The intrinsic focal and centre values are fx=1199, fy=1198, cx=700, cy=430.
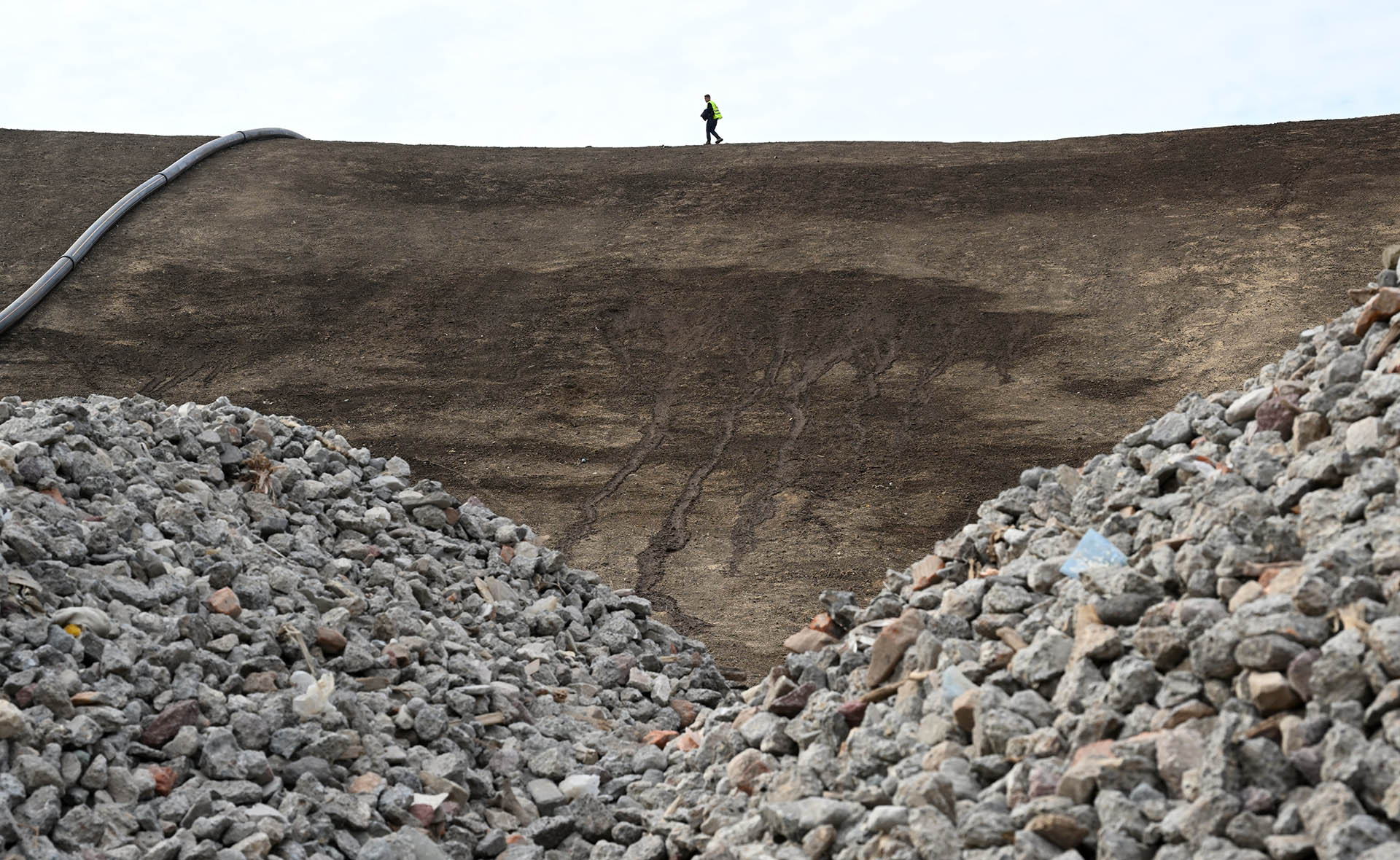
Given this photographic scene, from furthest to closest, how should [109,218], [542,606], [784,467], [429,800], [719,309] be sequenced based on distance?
[109,218] < [719,309] < [784,467] < [542,606] < [429,800]

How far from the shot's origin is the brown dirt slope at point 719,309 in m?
13.5

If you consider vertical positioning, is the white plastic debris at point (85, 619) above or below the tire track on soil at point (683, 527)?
above

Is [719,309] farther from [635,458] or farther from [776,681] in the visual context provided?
[776,681]

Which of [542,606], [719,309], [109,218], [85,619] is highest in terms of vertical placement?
[109,218]

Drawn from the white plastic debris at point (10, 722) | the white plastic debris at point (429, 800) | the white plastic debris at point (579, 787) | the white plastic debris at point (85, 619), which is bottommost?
the white plastic debris at point (579, 787)

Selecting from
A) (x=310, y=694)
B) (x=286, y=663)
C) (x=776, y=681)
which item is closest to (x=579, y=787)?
(x=776, y=681)

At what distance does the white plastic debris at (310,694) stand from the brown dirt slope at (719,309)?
4243mm

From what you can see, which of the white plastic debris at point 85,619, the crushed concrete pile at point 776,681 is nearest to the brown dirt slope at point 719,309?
the crushed concrete pile at point 776,681

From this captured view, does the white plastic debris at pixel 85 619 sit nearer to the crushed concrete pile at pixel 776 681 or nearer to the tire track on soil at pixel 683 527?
the crushed concrete pile at pixel 776 681

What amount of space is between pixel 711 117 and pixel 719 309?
9.27 metres

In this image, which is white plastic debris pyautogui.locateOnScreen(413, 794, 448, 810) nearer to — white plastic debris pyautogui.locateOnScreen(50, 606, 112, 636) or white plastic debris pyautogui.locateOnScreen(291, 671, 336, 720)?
white plastic debris pyautogui.locateOnScreen(291, 671, 336, 720)

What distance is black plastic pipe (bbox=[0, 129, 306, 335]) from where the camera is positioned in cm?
1823

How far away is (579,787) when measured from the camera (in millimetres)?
6203

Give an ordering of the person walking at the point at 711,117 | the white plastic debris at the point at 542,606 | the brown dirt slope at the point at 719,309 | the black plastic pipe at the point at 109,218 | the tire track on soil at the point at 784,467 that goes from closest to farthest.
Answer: the white plastic debris at the point at 542,606
the tire track on soil at the point at 784,467
the brown dirt slope at the point at 719,309
the black plastic pipe at the point at 109,218
the person walking at the point at 711,117
